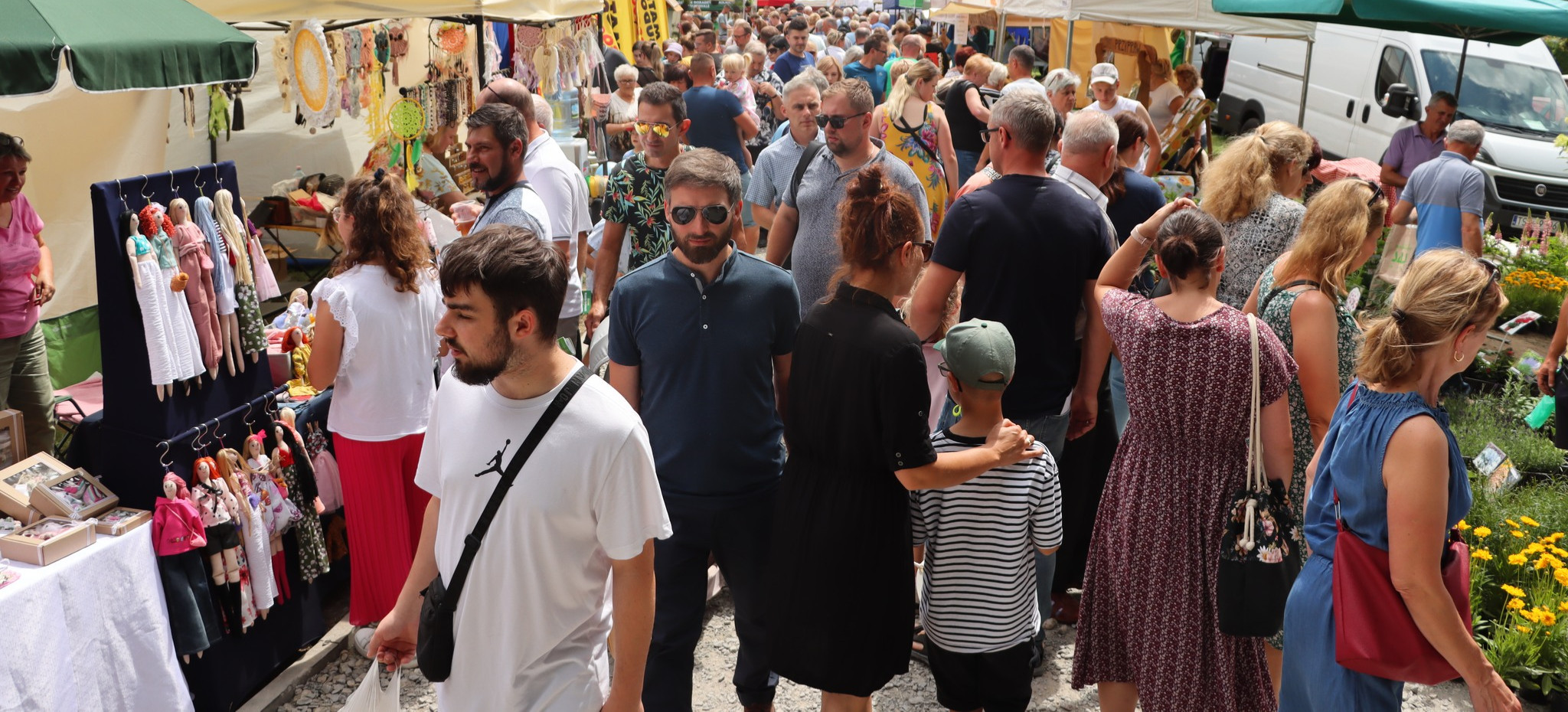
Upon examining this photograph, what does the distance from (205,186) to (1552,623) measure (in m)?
4.74

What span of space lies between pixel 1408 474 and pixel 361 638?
11.1ft

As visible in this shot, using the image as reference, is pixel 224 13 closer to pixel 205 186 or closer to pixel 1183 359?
pixel 205 186

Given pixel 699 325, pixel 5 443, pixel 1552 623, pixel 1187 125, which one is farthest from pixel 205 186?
pixel 1187 125

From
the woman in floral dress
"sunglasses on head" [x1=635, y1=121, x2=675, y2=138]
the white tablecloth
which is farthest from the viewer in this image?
the woman in floral dress

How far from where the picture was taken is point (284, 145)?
9.02m

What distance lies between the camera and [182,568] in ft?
11.6

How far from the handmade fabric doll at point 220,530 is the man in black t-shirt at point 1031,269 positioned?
89.8 inches

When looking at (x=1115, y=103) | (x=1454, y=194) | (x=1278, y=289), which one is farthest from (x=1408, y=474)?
(x=1115, y=103)

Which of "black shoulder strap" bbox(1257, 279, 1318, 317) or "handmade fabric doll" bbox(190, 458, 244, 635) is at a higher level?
"black shoulder strap" bbox(1257, 279, 1318, 317)

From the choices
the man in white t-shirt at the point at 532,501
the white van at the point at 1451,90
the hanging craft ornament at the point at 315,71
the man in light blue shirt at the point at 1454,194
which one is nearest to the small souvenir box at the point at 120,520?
the man in white t-shirt at the point at 532,501

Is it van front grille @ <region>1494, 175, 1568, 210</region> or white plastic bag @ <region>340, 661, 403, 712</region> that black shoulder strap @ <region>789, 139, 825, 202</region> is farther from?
van front grille @ <region>1494, 175, 1568, 210</region>

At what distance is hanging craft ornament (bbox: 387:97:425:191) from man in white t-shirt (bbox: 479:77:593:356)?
1.84m

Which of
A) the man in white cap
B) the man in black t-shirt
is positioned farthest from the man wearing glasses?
the man in white cap

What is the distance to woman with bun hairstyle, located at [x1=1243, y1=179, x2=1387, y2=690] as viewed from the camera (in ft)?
11.0
